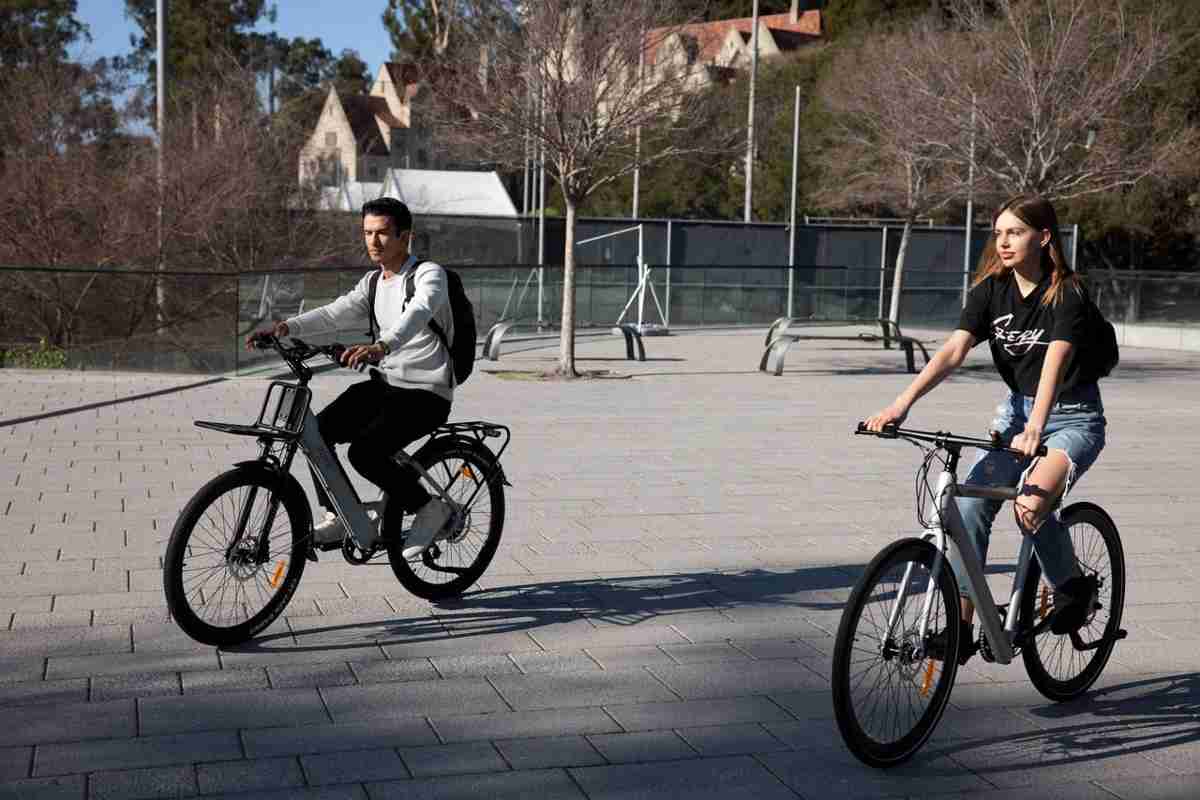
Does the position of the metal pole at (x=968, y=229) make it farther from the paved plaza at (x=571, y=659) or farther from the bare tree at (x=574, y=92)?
the paved plaza at (x=571, y=659)

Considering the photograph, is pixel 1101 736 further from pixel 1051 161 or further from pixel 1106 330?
pixel 1051 161

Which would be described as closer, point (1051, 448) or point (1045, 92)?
point (1051, 448)

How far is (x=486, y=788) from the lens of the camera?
412 cm

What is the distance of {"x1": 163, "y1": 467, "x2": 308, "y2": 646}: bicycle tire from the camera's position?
521cm

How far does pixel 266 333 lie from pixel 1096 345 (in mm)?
2792

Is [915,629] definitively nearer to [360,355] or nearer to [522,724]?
[522,724]

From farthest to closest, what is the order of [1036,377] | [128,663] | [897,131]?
[897,131], [128,663], [1036,377]

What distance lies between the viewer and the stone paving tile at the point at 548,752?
14.2 ft

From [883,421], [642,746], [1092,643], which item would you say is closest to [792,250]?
[1092,643]

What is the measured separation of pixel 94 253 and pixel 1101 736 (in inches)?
675

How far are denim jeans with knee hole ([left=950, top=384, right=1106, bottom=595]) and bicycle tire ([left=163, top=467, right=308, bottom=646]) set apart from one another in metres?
2.39

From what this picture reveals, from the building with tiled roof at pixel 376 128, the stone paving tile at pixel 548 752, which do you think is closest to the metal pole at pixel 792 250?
the stone paving tile at pixel 548 752

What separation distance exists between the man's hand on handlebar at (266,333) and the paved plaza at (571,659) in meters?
1.10

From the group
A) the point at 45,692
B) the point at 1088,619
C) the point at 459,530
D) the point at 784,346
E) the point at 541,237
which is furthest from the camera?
the point at 541,237
